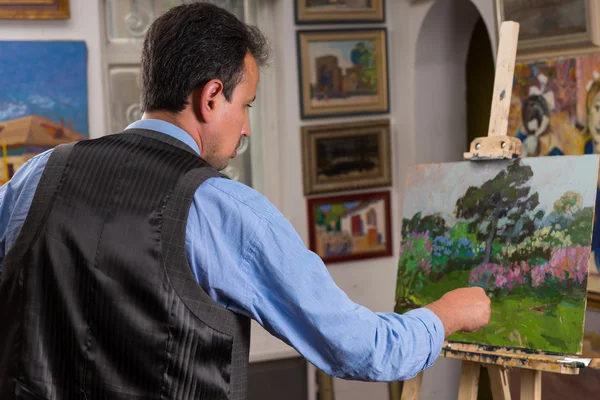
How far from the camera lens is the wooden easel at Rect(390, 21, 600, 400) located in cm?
220

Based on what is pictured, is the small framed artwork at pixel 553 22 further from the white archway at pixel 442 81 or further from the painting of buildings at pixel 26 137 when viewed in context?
the painting of buildings at pixel 26 137

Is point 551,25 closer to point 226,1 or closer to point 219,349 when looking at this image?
point 226,1

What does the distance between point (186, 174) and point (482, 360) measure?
1.28 metres

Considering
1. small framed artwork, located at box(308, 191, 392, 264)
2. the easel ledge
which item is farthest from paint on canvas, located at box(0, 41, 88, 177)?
the easel ledge

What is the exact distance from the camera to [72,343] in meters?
1.37

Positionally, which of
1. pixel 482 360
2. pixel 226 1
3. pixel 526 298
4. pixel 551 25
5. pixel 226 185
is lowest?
pixel 482 360

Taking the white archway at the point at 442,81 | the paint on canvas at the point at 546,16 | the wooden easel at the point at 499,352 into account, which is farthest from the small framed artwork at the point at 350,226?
the wooden easel at the point at 499,352

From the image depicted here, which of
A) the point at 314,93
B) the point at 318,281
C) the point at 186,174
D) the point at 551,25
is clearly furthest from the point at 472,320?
the point at 314,93

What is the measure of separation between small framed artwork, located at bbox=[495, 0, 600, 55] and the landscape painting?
27.6 inches

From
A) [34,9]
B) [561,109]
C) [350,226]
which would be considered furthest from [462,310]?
[34,9]

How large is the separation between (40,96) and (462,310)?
2.52 metres

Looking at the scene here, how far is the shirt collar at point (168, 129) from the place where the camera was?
1.45 meters

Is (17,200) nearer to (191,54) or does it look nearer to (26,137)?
(191,54)

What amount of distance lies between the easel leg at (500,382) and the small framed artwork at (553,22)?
1.20 m
